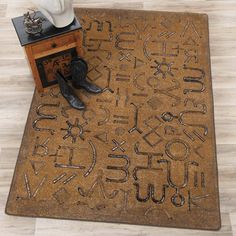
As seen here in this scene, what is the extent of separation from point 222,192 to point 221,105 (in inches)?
26.7

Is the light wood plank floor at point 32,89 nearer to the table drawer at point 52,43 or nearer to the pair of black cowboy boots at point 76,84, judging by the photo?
the pair of black cowboy boots at point 76,84

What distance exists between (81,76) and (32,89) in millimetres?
425

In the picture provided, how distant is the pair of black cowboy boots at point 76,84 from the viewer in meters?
2.39

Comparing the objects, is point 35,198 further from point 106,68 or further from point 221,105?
point 221,105

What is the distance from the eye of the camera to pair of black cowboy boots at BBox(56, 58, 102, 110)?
239 centimetres

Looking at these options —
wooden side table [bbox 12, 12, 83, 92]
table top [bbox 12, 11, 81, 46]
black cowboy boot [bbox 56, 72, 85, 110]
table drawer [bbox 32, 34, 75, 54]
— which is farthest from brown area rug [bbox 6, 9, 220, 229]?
table top [bbox 12, 11, 81, 46]

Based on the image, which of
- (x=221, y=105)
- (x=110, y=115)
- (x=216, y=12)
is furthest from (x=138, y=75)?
(x=216, y=12)

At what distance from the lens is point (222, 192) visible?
222cm

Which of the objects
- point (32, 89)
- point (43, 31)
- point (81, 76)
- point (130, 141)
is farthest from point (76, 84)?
point (130, 141)

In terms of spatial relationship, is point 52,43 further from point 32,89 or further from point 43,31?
point 32,89

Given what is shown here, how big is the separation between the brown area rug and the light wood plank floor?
55mm

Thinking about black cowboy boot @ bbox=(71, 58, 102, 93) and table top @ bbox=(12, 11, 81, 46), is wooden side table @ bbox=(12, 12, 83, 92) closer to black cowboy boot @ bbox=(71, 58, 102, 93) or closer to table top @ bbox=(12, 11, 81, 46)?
table top @ bbox=(12, 11, 81, 46)

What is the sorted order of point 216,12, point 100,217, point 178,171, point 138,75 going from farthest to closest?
point 216,12 < point 138,75 < point 178,171 < point 100,217

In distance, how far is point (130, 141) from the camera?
7.81ft
